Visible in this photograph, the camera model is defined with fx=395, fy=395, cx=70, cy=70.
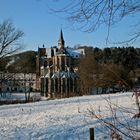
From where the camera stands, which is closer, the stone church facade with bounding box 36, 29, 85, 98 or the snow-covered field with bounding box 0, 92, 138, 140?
the snow-covered field with bounding box 0, 92, 138, 140

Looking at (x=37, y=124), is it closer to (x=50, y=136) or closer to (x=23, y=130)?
(x=23, y=130)

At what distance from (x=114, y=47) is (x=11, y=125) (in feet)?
31.7

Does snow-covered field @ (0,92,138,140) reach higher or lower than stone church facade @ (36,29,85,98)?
lower

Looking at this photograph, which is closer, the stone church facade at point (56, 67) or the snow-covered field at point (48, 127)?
the snow-covered field at point (48, 127)

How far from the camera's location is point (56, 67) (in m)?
123

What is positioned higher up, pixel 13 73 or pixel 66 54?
pixel 66 54

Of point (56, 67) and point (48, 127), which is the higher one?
point (56, 67)

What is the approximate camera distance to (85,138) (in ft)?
34.9

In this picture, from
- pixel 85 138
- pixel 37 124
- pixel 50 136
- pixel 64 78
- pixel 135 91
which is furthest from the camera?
pixel 64 78

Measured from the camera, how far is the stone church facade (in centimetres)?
10494

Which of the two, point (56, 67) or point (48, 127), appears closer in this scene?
point (48, 127)

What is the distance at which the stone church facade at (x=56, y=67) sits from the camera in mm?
104938

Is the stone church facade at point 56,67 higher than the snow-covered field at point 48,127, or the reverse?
the stone church facade at point 56,67

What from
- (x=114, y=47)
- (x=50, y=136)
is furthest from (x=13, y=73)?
(x=114, y=47)
